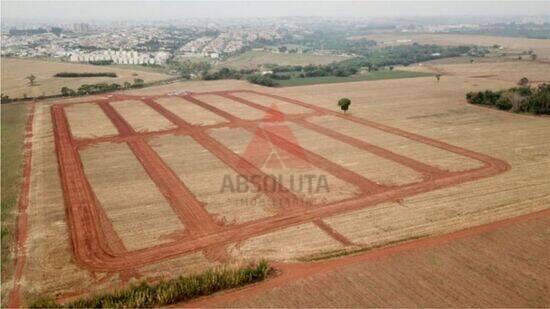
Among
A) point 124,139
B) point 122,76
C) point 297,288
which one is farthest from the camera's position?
point 122,76

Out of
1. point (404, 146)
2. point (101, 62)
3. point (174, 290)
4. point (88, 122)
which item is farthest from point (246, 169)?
point (101, 62)

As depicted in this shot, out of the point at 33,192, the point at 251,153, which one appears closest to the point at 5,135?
the point at 33,192

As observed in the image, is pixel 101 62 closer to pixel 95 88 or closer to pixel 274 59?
pixel 95 88

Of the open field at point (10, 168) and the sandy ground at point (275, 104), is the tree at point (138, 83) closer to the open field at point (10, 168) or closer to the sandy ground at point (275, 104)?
the sandy ground at point (275, 104)

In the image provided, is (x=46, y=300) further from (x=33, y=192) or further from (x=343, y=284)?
(x=33, y=192)

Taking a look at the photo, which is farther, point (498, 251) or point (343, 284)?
point (498, 251)
